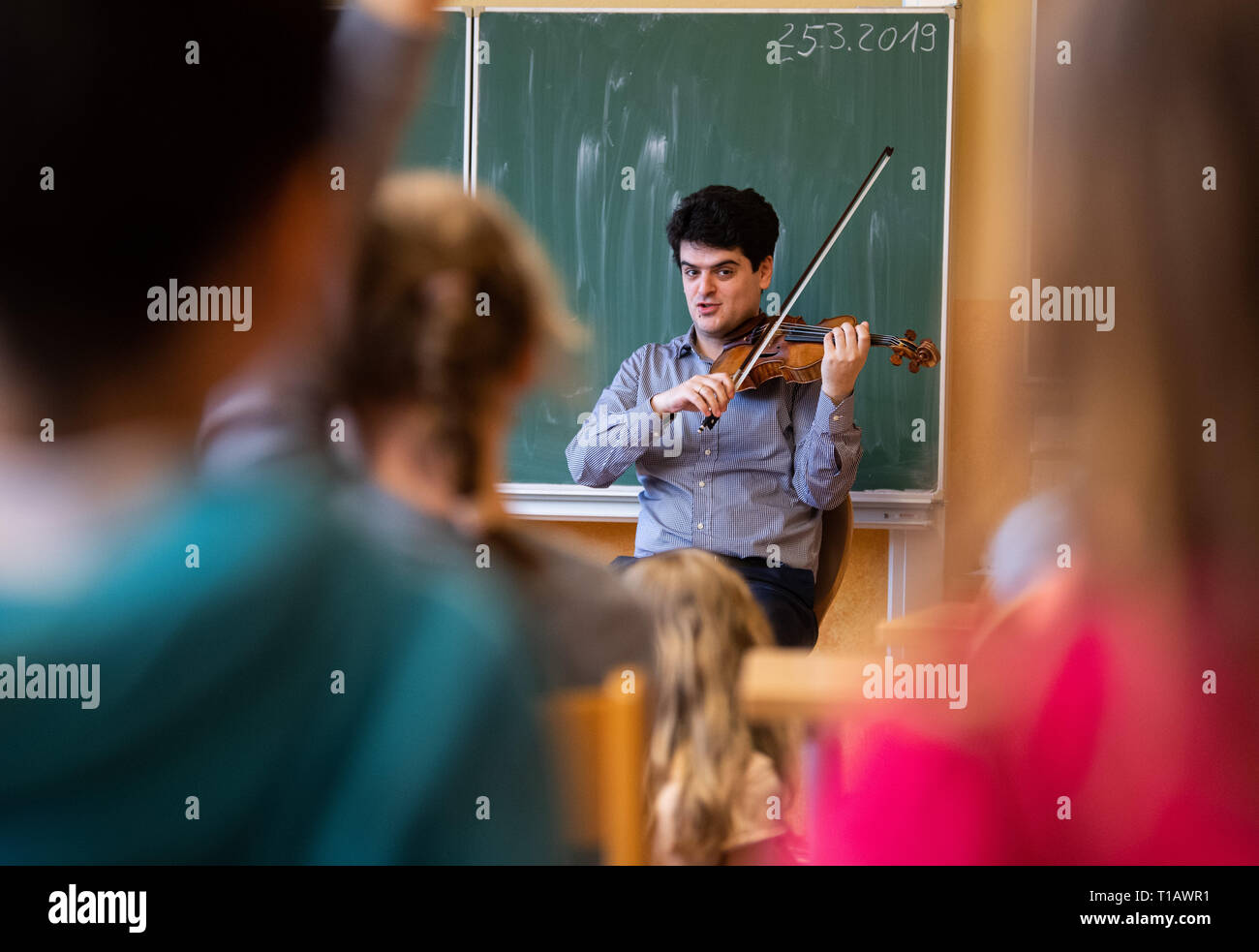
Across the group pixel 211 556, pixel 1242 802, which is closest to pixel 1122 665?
pixel 1242 802

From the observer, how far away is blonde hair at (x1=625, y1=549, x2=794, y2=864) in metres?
1.53

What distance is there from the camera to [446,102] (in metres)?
1.95

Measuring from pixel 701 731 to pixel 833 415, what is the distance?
50 centimetres

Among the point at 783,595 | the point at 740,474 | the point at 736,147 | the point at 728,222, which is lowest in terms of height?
the point at 783,595

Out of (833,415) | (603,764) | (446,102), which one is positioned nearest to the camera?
(603,764)

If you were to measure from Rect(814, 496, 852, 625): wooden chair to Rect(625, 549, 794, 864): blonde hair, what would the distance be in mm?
191

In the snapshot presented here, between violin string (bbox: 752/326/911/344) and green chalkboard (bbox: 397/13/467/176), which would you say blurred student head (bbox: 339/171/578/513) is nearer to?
green chalkboard (bbox: 397/13/467/176)

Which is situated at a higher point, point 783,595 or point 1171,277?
point 1171,277

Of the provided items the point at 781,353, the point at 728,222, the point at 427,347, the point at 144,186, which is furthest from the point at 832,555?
the point at 144,186

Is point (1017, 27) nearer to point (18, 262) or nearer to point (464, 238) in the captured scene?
point (464, 238)

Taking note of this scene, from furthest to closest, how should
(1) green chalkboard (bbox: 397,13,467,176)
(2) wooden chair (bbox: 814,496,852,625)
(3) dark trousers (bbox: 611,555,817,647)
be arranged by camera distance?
(1) green chalkboard (bbox: 397,13,467,176) → (2) wooden chair (bbox: 814,496,852,625) → (3) dark trousers (bbox: 611,555,817,647)

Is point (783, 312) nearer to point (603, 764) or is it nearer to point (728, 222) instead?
point (728, 222)

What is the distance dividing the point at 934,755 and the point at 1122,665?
30 cm

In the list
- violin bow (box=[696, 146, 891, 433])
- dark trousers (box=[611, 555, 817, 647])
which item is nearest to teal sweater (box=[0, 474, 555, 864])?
dark trousers (box=[611, 555, 817, 647])
